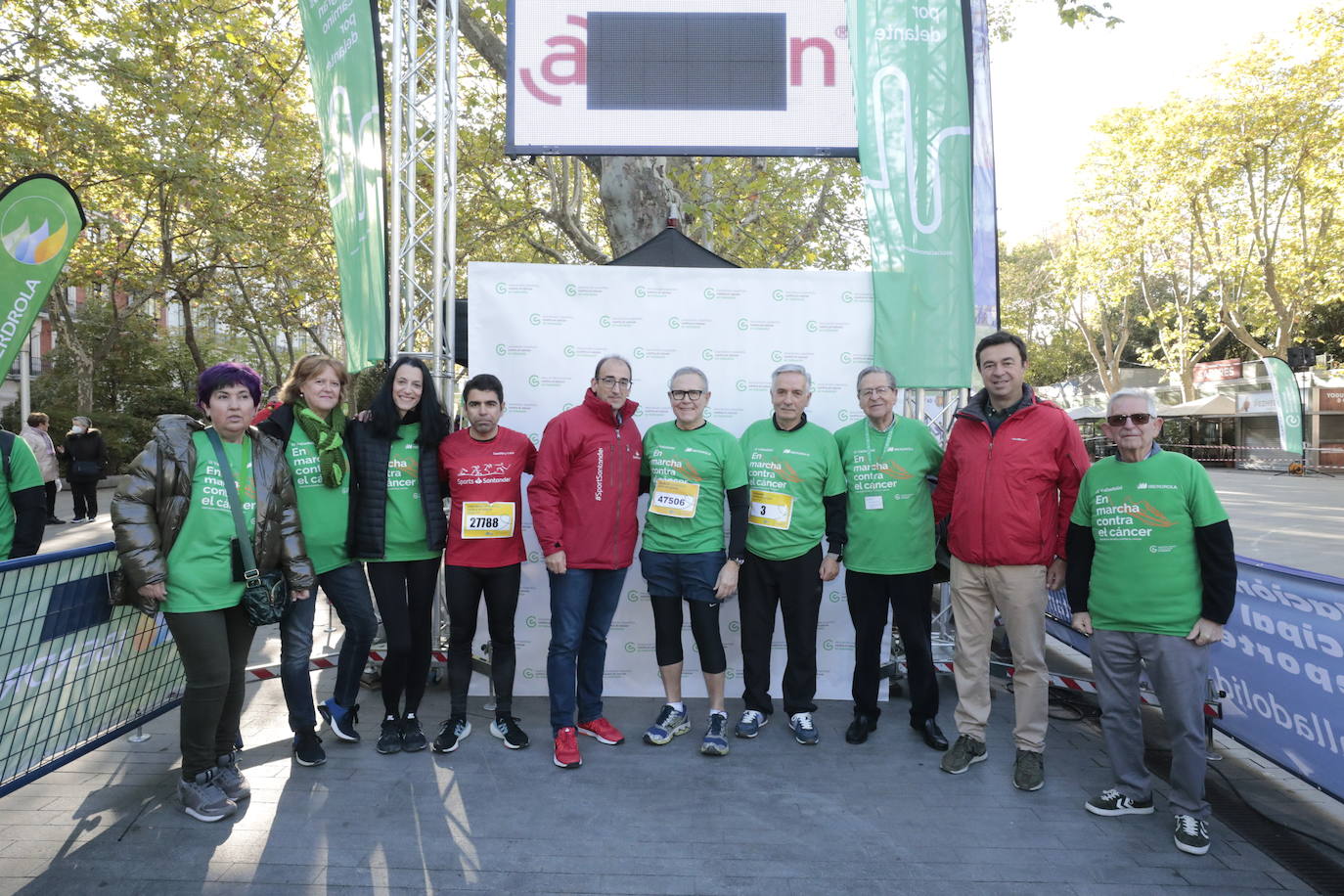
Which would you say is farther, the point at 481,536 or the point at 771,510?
the point at 771,510

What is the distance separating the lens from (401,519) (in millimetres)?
3752

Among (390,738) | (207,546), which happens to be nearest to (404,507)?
(207,546)

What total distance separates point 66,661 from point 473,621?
160cm

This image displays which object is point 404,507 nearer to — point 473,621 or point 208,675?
point 473,621

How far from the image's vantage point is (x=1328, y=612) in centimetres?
297

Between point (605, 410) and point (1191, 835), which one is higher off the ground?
point (605, 410)

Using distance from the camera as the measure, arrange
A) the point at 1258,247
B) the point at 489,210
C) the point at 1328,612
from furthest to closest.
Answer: the point at 1258,247 → the point at 489,210 → the point at 1328,612

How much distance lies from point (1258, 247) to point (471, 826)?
2634 centimetres

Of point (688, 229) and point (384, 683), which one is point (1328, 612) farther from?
point (688, 229)

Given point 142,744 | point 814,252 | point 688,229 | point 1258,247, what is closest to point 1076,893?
point 142,744

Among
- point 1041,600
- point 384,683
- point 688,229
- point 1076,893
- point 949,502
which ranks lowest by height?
point 1076,893

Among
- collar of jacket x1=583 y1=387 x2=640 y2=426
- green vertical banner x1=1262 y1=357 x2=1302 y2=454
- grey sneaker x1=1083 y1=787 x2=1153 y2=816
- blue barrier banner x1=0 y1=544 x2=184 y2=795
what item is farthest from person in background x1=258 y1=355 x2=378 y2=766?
green vertical banner x1=1262 y1=357 x2=1302 y2=454

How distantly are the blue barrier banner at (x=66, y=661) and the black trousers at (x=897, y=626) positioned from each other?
3295 millimetres

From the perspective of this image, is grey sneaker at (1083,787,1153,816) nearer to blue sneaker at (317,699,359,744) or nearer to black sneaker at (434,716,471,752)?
black sneaker at (434,716,471,752)
